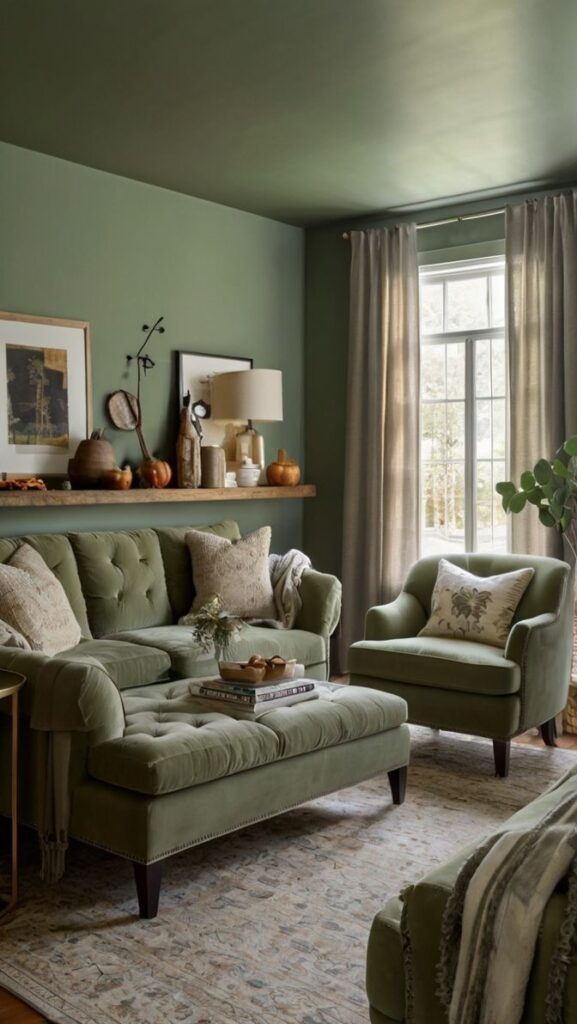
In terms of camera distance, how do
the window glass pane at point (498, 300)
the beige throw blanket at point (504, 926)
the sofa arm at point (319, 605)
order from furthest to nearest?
the window glass pane at point (498, 300) < the sofa arm at point (319, 605) < the beige throw blanket at point (504, 926)

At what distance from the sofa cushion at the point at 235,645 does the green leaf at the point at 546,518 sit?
4.08 ft

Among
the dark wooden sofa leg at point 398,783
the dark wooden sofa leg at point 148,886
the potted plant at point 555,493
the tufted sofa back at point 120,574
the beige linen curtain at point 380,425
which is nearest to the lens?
the dark wooden sofa leg at point 148,886

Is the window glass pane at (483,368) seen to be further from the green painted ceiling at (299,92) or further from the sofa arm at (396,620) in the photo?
the sofa arm at (396,620)

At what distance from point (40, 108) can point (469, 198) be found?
2525mm

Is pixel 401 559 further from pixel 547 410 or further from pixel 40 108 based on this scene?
pixel 40 108

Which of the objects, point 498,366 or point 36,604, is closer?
point 36,604

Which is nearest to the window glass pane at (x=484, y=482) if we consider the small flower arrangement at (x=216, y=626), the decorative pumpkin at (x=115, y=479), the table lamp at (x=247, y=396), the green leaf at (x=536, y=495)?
the green leaf at (x=536, y=495)

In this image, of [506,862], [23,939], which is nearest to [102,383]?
[23,939]

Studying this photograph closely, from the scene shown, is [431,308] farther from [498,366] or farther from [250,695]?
[250,695]

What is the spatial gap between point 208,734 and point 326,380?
367 centimetres

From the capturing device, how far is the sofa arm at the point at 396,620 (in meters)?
4.95

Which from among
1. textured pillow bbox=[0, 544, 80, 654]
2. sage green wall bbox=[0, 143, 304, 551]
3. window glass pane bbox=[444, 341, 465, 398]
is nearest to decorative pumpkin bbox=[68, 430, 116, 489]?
sage green wall bbox=[0, 143, 304, 551]

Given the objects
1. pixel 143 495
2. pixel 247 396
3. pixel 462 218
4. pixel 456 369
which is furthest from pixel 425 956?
pixel 462 218

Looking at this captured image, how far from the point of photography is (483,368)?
5.89 metres
